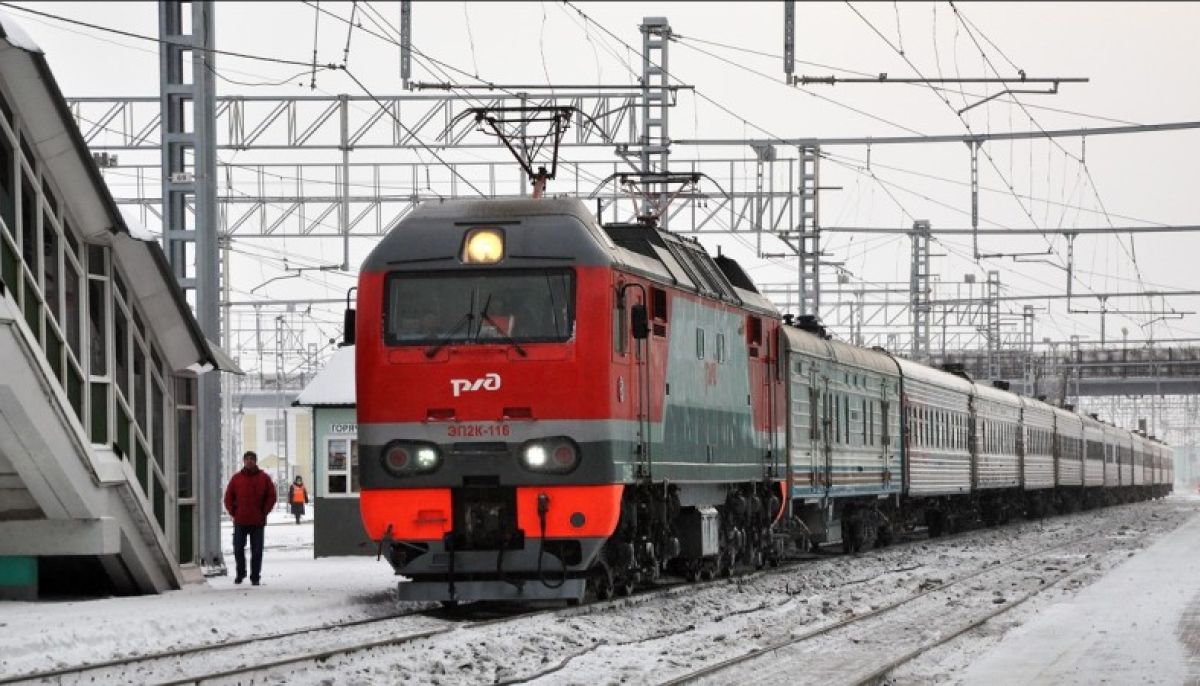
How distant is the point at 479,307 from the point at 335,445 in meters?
11.9

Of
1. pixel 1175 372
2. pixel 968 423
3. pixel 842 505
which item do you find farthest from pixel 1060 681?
pixel 1175 372

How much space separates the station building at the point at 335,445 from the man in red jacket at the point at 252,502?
567 cm

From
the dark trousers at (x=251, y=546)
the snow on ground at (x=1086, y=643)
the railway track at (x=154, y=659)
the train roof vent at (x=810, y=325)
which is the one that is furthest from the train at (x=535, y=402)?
the train roof vent at (x=810, y=325)

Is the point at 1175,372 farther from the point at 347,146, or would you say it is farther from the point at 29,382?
the point at 29,382

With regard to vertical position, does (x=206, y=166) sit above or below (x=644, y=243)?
above

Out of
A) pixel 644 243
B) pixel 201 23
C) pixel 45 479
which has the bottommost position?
pixel 45 479

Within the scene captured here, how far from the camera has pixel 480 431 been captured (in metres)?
18.4

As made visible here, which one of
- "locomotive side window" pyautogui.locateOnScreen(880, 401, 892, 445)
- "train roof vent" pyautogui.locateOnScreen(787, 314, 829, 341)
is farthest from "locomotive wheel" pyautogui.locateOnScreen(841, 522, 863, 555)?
"train roof vent" pyautogui.locateOnScreen(787, 314, 829, 341)

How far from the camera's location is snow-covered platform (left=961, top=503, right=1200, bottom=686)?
1411 centimetres

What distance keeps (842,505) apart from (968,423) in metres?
12.1

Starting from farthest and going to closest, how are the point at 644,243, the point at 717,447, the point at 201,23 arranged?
the point at 201,23 < the point at 717,447 < the point at 644,243

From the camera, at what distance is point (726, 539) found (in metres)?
23.8

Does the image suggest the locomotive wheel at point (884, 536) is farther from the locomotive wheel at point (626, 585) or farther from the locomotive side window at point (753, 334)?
the locomotive wheel at point (626, 585)

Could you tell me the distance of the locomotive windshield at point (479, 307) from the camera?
18.5 metres
